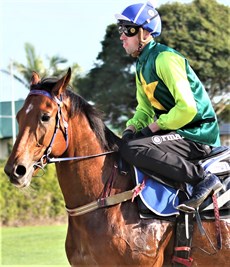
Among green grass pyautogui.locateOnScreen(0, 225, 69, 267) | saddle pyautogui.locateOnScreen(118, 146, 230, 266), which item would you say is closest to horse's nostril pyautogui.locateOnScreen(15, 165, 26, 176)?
saddle pyautogui.locateOnScreen(118, 146, 230, 266)

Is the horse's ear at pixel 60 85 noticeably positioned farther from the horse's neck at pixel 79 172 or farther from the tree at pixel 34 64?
the tree at pixel 34 64

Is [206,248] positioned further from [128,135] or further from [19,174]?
[19,174]

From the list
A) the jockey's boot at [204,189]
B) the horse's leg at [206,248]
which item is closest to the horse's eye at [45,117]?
the jockey's boot at [204,189]

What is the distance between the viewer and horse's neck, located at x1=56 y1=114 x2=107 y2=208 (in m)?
4.77

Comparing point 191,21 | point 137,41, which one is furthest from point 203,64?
point 137,41

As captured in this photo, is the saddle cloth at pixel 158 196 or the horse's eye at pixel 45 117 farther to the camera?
the saddle cloth at pixel 158 196

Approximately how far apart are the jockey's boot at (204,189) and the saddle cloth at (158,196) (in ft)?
0.45

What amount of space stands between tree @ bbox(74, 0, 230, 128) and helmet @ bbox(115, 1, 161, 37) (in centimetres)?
2593

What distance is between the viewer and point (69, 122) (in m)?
4.75

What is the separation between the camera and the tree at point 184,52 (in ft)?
103

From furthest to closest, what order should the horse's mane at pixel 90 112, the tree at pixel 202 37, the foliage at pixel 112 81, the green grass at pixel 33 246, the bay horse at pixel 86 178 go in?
1. the foliage at pixel 112 81
2. the tree at pixel 202 37
3. the green grass at pixel 33 246
4. the horse's mane at pixel 90 112
5. the bay horse at pixel 86 178

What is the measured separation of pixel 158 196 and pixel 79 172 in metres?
0.68

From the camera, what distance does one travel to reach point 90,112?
489cm

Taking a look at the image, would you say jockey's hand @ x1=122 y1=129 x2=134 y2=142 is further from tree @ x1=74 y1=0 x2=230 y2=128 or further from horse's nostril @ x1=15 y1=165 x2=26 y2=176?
tree @ x1=74 y1=0 x2=230 y2=128
